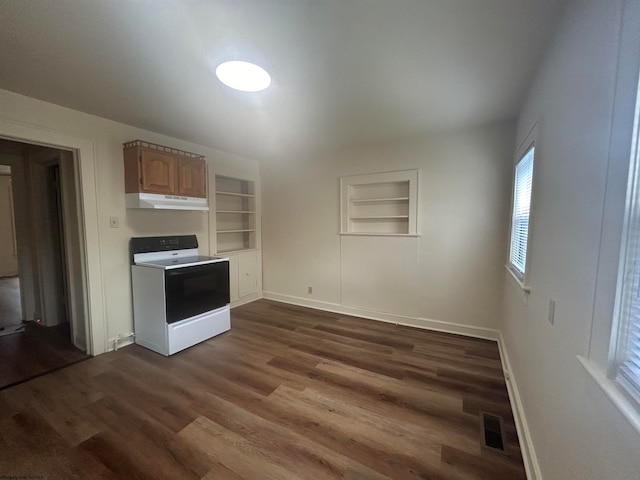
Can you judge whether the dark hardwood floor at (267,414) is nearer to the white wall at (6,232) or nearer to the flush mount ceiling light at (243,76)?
the flush mount ceiling light at (243,76)

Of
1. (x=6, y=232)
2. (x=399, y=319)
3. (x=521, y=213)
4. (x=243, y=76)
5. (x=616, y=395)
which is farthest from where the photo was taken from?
(x=6, y=232)

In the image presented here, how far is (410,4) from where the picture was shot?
1509 mm

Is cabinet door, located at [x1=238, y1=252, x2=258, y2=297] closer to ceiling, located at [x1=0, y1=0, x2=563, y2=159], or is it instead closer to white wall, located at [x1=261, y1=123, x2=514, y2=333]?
white wall, located at [x1=261, y1=123, x2=514, y2=333]

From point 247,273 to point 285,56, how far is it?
11.2 ft

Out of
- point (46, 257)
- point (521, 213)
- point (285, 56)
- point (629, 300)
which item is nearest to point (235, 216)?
point (46, 257)

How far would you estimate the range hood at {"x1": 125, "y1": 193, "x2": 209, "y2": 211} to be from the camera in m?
2.85

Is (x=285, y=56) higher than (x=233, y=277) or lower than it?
higher

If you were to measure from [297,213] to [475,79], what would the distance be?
116 inches

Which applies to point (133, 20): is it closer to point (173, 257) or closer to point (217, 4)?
point (217, 4)

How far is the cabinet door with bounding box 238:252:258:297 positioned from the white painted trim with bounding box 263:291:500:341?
1.44 feet

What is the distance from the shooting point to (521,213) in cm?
239

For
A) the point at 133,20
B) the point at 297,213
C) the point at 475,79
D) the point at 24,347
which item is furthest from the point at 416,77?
the point at 24,347

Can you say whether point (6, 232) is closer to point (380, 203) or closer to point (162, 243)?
point (162, 243)

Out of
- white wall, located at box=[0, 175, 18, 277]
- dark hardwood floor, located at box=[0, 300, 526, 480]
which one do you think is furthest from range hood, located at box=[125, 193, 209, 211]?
white wall, located at box=[0, 175, 18, 277]
